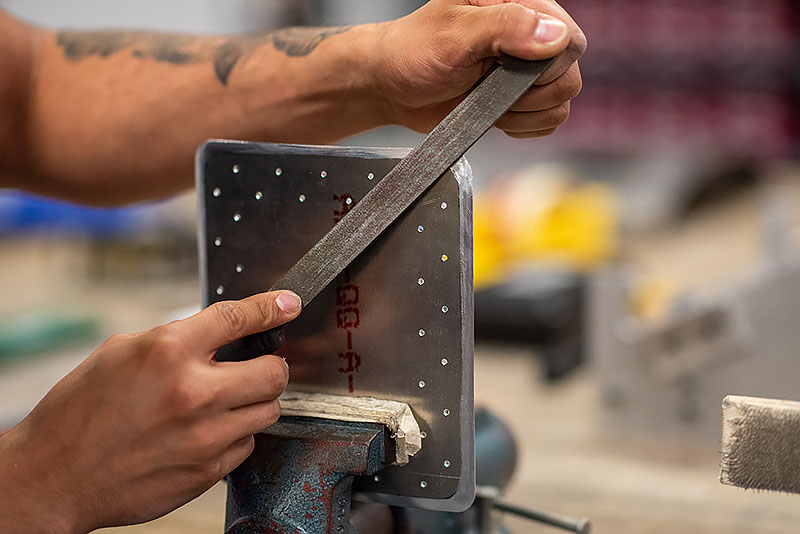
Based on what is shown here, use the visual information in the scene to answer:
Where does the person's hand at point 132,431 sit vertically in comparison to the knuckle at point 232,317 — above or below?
below

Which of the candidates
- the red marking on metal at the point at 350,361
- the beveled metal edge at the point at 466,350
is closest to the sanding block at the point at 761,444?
the beveled metal edge at the point at 466,350

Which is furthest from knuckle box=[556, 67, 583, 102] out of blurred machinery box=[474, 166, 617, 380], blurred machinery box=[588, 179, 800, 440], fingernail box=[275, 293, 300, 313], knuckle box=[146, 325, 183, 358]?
blurred machinery box=[474, 166, 617, 380]

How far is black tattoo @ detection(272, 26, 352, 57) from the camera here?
1040 millimetres

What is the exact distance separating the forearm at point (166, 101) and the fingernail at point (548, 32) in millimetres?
237

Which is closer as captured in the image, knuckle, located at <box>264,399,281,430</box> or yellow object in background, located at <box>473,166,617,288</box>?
knuckle, located at <box>264,399,281,430</box>

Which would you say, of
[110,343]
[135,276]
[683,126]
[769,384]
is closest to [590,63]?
[683,126]

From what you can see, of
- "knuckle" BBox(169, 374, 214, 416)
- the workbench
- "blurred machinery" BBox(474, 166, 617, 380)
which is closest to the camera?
"knuckle" BBox(169, 374, 214, 416)

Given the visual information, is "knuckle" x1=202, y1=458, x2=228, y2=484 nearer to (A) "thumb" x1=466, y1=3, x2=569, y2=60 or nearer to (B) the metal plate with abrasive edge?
(B) the metal plate with abrasive edge

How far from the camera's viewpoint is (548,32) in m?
0.81

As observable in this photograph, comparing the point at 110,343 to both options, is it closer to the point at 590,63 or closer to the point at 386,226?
the point at 386,226

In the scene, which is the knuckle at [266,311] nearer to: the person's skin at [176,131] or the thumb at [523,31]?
the person's skin at [176,131]

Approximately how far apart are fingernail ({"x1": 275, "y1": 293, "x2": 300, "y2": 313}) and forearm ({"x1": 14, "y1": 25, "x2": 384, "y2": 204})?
307mm

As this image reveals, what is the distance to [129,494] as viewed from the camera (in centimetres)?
73

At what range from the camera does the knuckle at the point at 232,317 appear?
0.74 meters
